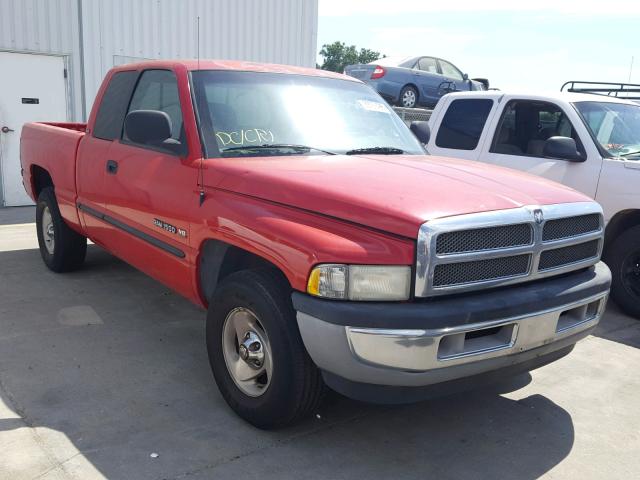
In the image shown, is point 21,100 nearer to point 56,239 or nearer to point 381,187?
point 56,239

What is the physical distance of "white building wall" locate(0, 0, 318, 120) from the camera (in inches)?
376

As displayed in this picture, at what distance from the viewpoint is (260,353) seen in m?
3.15

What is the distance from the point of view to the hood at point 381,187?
2.75 m

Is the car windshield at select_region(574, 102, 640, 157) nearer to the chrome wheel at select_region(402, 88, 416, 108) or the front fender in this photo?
the front fender

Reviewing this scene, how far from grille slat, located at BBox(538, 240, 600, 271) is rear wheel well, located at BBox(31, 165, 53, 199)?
196 inches

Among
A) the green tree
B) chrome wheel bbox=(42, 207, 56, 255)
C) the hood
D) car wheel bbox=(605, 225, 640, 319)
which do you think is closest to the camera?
the hood

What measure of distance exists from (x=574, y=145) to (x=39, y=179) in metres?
5.21

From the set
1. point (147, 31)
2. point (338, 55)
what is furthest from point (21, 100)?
point (338, 55)

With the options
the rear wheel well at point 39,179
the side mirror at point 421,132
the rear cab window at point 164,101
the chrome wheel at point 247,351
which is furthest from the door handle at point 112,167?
the side mirror at point 421,132

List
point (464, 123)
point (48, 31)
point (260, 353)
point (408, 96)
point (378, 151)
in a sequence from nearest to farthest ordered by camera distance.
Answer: point (260, 353), point (378, 151), point (464, 123), point (48, 31), point (408, 96)

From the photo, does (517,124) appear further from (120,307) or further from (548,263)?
(120,307)

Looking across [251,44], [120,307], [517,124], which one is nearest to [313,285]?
[120,307]

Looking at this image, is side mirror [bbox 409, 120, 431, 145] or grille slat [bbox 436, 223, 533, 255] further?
side mirror [bbox 409, 120, 431, 145]

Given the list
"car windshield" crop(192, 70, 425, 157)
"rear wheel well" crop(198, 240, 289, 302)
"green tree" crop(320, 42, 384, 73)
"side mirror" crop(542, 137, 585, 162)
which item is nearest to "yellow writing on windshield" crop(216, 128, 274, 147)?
"car windshield" crop(192, 70, 425, 157)
